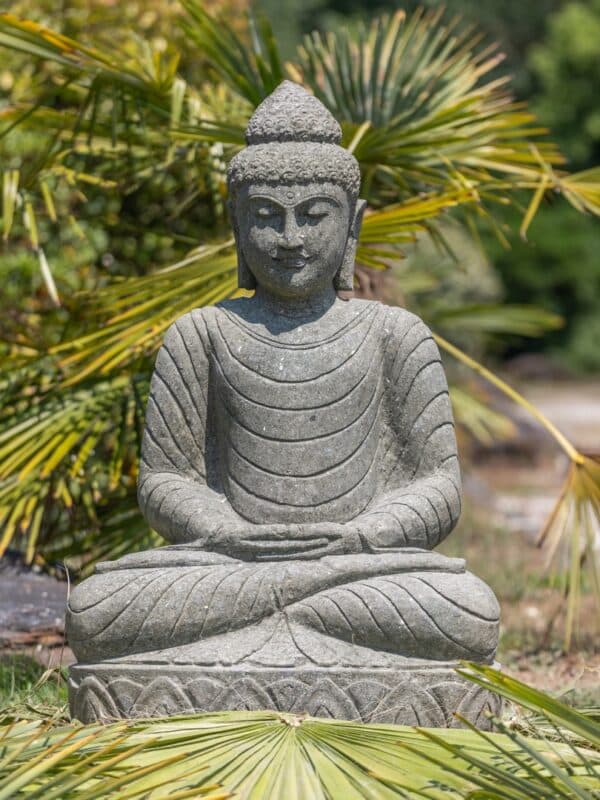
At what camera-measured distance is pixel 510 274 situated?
2622 centimetres

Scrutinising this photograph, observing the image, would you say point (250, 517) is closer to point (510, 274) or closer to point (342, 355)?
point (342, 355)

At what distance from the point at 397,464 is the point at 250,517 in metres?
0.59

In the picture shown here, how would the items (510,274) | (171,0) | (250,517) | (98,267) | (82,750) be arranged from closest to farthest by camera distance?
(82,750)
(250,517)
(98,267)
(171,0)
(510,274)

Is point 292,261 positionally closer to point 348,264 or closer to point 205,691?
point 348,264

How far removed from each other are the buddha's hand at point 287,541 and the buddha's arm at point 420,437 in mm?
166

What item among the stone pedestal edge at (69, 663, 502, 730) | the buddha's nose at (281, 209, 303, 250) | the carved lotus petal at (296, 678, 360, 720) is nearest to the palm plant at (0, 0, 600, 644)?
the buddha's nose at (281, 209, 303, 250)

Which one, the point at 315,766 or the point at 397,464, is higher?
the point at 397,464

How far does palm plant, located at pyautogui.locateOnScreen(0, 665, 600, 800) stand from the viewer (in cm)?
372

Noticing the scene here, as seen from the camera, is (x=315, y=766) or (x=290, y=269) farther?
(x=290, y=269)

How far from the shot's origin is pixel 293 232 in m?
5.37

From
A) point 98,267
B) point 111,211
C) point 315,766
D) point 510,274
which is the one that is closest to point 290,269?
point 315,766

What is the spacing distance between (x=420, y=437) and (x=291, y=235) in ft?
2.81

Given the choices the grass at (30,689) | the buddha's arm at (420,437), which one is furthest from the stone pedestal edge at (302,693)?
A: the buddha's arm at (420,437)

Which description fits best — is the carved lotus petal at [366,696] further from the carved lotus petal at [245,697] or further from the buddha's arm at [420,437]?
the buddha's arm at [420,437]
